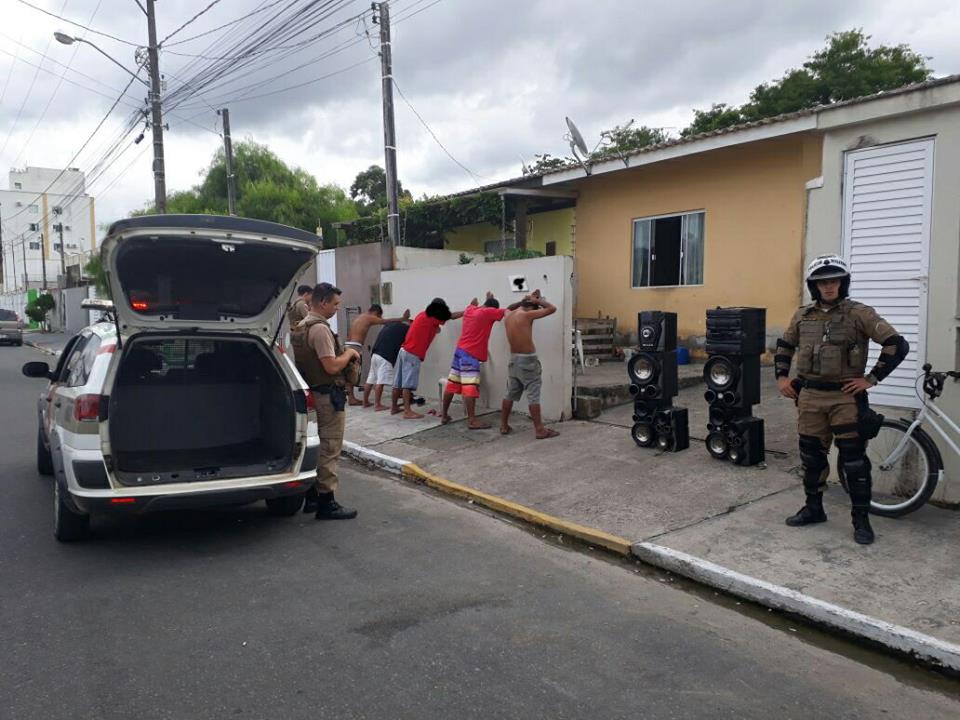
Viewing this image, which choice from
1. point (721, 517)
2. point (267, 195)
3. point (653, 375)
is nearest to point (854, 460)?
point (721, 517)

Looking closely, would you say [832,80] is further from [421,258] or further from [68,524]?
[68,524]

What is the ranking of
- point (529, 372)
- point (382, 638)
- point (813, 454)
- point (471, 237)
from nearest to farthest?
point (382, 638), point (813, 454), point (529, 372), point (471, 237)

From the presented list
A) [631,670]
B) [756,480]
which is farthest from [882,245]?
[631,670]

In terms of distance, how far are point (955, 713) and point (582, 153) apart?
10.7 meters

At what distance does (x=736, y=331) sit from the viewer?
Result: 6547 millimetres

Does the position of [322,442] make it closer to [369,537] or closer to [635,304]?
[369,537]

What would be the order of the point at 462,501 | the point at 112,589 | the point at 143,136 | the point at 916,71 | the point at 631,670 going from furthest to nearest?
the point at 916,71 < the point at 143,136 < the point at 462,501 < the point at 112,589 < the point at 631,670

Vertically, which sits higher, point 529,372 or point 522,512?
point 529,372

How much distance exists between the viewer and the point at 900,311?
5617 millimetres


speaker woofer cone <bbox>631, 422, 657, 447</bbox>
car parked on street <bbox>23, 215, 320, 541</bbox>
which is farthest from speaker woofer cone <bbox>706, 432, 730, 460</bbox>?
car parked on street <bbox>23, 215, 320, 541</bbox>

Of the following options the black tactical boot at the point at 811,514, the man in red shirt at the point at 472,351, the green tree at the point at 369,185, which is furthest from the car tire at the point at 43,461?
the green tree at the point at 369,185

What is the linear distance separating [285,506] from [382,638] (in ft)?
7.82

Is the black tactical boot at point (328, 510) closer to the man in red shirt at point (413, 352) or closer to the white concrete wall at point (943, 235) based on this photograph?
the man in red shirt at point (413, 352)

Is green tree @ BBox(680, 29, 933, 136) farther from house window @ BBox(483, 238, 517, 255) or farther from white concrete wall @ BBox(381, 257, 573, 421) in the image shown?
white concrete wall @ BBox(381, 257, 573, 421)
